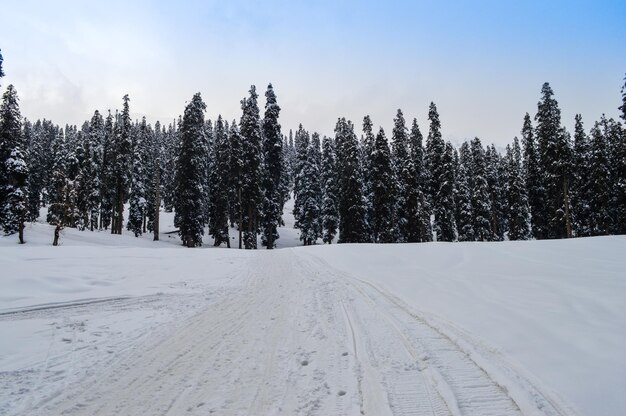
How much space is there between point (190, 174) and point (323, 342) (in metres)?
39.4

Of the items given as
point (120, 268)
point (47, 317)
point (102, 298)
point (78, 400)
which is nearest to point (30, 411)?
point (78, 400)

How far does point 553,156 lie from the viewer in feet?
121

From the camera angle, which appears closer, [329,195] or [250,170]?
[250,170]

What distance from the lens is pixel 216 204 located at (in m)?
48.0

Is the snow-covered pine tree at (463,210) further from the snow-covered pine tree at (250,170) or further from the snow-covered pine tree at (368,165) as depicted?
the snow-covered pine tree at (250,170)

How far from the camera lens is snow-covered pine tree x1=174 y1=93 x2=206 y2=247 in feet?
137

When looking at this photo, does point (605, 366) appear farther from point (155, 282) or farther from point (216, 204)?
point (216, 204)

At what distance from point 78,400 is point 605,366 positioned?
6.33 meters

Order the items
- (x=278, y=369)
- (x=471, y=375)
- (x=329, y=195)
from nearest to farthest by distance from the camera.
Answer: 1. (x=471, y=375)
2. (x=278, y=369)
3. (x=329, y=195)

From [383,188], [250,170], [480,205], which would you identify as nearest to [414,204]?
[383,188]

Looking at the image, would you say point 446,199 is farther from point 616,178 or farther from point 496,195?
point 616,178

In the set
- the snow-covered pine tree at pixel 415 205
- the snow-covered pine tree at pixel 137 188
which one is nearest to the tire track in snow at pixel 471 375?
the snow-covered pine tree at pixel 415 205

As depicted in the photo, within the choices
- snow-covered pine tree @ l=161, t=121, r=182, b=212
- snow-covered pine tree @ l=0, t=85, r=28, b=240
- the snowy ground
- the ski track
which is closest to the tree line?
snow-covered pine tree @ l=0, t=85, r=28, b=240

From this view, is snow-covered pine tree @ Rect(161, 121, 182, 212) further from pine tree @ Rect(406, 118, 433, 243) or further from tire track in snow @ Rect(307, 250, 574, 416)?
tire track in snow @ Rect(307, 250, 574, 416)
